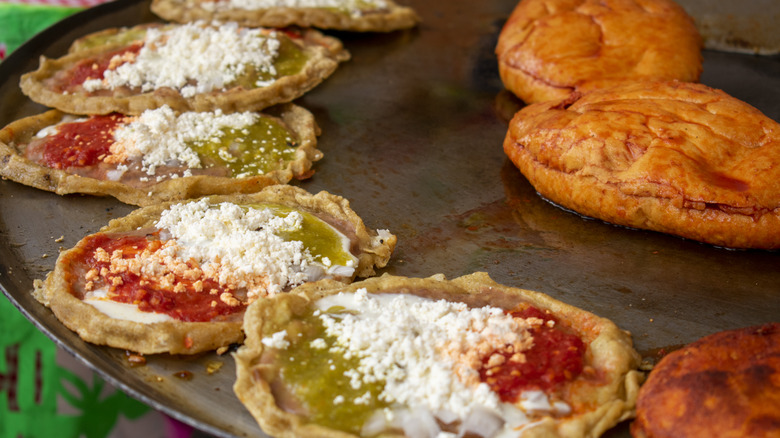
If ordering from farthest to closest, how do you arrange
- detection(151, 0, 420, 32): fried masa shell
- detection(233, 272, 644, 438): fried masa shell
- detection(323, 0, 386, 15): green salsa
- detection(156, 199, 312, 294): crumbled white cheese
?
detection(323, 0, 386, 15): green salsa, detection(151, 0, 420, 32): fried masa shell, detection(156, 199, 312, 294): crumbled white cheese, detection(233, 272, 644, 438): fried masa shell

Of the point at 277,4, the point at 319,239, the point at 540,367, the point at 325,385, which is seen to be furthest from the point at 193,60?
the point at 540,367

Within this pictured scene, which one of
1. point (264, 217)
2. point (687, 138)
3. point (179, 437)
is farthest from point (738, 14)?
point (179, 437)

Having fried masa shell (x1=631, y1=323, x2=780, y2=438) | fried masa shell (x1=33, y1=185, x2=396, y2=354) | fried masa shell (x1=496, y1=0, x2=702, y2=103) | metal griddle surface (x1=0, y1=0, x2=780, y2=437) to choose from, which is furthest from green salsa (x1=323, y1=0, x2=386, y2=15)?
fried masa shell (x1=631, y1=323, x2=780, y2=438)

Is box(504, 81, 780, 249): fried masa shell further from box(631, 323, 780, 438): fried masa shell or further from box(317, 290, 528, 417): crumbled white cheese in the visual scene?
box(317, 290, 528, 417): crumbled white cheese

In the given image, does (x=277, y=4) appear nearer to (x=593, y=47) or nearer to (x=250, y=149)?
(x=250, y=149)

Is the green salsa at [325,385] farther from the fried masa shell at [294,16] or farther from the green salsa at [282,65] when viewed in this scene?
the fried masa shell at [294,16]

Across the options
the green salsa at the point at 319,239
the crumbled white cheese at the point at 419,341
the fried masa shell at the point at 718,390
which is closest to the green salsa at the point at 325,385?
the crumbled white cheese at the point at 419,341

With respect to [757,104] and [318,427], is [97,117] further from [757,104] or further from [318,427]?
[757,104]
